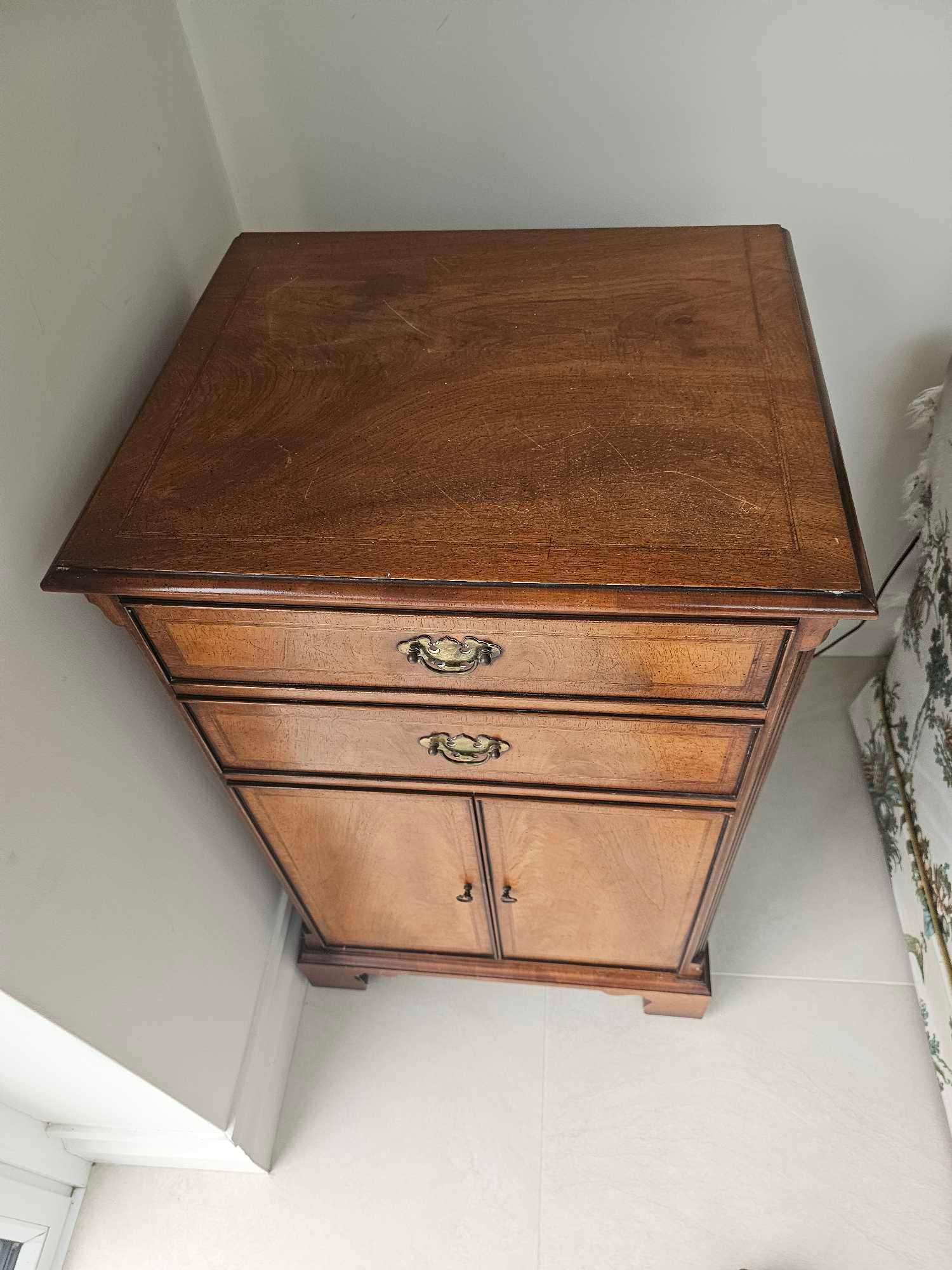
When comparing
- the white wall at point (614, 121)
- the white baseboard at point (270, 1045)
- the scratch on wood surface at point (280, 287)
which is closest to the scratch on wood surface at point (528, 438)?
the scratch on wood surface at point (280, 287)

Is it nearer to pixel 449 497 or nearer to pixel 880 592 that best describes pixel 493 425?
pixel 449 497

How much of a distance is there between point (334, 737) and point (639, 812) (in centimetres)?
28

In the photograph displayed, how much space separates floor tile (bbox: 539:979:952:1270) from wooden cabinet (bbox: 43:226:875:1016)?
1.00ft

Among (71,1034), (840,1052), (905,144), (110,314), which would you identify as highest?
(905,144)

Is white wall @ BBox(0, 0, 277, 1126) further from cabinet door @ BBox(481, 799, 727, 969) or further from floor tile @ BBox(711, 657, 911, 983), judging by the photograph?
floor tile @ BBox(711, 657, 911, 983)

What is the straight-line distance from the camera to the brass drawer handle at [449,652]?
697 millimetres

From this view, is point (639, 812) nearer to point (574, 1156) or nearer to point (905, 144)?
point (574, 1156)

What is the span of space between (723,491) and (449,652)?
229 mm

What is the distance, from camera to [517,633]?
2.23ft

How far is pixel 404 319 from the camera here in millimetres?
840

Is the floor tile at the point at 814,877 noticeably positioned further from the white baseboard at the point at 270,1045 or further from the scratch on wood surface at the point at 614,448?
the scratch on wood surface at the point at 614,448

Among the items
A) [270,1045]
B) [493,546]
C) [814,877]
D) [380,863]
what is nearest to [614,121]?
[493,546]

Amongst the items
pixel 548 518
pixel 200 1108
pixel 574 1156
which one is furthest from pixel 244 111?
pixel 574 1156

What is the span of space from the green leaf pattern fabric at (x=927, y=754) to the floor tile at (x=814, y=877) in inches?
1.3
